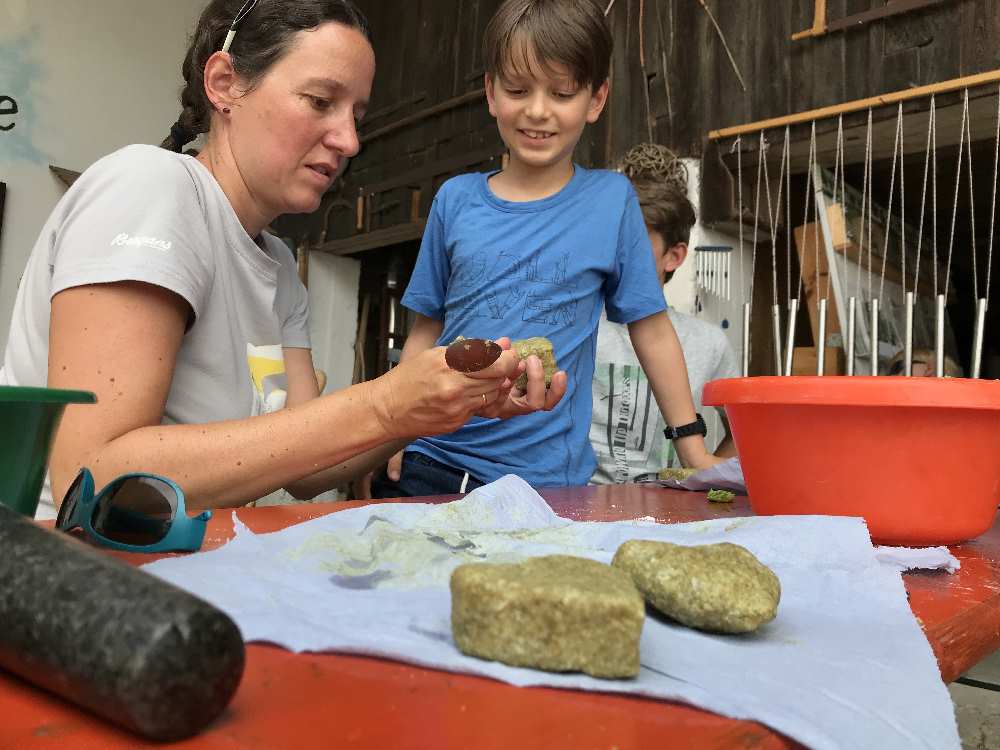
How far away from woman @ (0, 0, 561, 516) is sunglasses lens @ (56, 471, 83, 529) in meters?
0.25

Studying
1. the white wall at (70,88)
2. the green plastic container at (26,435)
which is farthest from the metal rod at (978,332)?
the white wall at (70,88)

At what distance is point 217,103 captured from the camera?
1.55m

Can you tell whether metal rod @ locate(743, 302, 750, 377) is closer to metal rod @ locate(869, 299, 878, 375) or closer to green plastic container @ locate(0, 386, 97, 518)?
metal rod @ locate(869, 299, 878, 375)

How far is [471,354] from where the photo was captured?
1.17 m

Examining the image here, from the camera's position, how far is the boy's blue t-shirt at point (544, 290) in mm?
2000

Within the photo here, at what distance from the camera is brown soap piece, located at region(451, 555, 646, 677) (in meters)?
0.49

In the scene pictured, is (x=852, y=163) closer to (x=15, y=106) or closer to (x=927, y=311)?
(x=927, y=311)

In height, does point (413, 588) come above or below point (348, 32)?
below

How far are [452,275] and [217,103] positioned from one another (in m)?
0.78

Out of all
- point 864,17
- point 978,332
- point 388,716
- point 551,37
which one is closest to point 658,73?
point 864,17

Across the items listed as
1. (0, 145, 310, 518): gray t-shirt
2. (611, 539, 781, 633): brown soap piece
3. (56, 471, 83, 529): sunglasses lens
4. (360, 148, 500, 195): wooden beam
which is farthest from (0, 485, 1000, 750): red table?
(360, 148, 500, 195): wooden beam

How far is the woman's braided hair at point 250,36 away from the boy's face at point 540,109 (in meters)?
Answer: 0.45

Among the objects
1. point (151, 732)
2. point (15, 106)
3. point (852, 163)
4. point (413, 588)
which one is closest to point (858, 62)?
point (852, 163)

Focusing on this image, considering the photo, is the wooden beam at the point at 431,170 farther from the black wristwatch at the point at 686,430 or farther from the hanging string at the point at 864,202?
the black wristwatch at the point at 686,430
